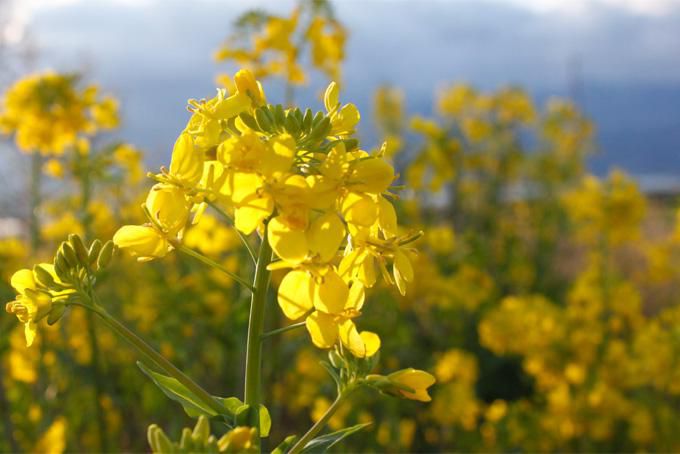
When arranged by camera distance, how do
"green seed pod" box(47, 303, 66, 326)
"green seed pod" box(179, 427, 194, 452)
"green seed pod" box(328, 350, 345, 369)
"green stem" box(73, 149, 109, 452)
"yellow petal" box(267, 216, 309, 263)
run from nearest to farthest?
"green seed pod" box(179, 427, 194, 452), "yellow petal" box(267, 216, 309, 263), "green seed pod" box(47, 303, 66, 326), "green seed pod" box(328, 350, 345, 369), "green stem" box(73, 149, 109, 452)

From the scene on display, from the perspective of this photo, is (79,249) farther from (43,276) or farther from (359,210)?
(359,210)

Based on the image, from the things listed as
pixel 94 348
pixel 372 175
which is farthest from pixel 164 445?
pixel 94 348

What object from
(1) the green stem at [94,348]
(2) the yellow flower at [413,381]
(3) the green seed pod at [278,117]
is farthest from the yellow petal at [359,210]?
(1) the green stem at [94,348]

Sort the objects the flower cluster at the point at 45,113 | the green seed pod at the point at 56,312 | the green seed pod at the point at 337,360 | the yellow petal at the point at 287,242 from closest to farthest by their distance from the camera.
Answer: the yellow petal at the point at 287,242 < the green seed pod at the point at 56,312 < the green seed pod at the point at 337,360 < the flower cluster at the point at 45,113

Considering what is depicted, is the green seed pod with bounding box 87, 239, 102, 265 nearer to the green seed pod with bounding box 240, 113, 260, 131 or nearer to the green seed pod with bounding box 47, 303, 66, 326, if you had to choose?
the green seed pod with bounding box 47, 303, 66, 326

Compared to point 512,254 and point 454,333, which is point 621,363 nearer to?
point 454,333

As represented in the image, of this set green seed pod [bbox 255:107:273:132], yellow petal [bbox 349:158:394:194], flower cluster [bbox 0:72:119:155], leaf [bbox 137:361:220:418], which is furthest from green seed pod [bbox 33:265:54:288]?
flower cluster [bbox 0:72:119:155]

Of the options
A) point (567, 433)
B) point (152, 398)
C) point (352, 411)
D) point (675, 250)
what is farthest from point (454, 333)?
point (675, 250)

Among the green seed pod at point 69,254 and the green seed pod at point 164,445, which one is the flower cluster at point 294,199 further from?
the green seed pod at point 164,445
